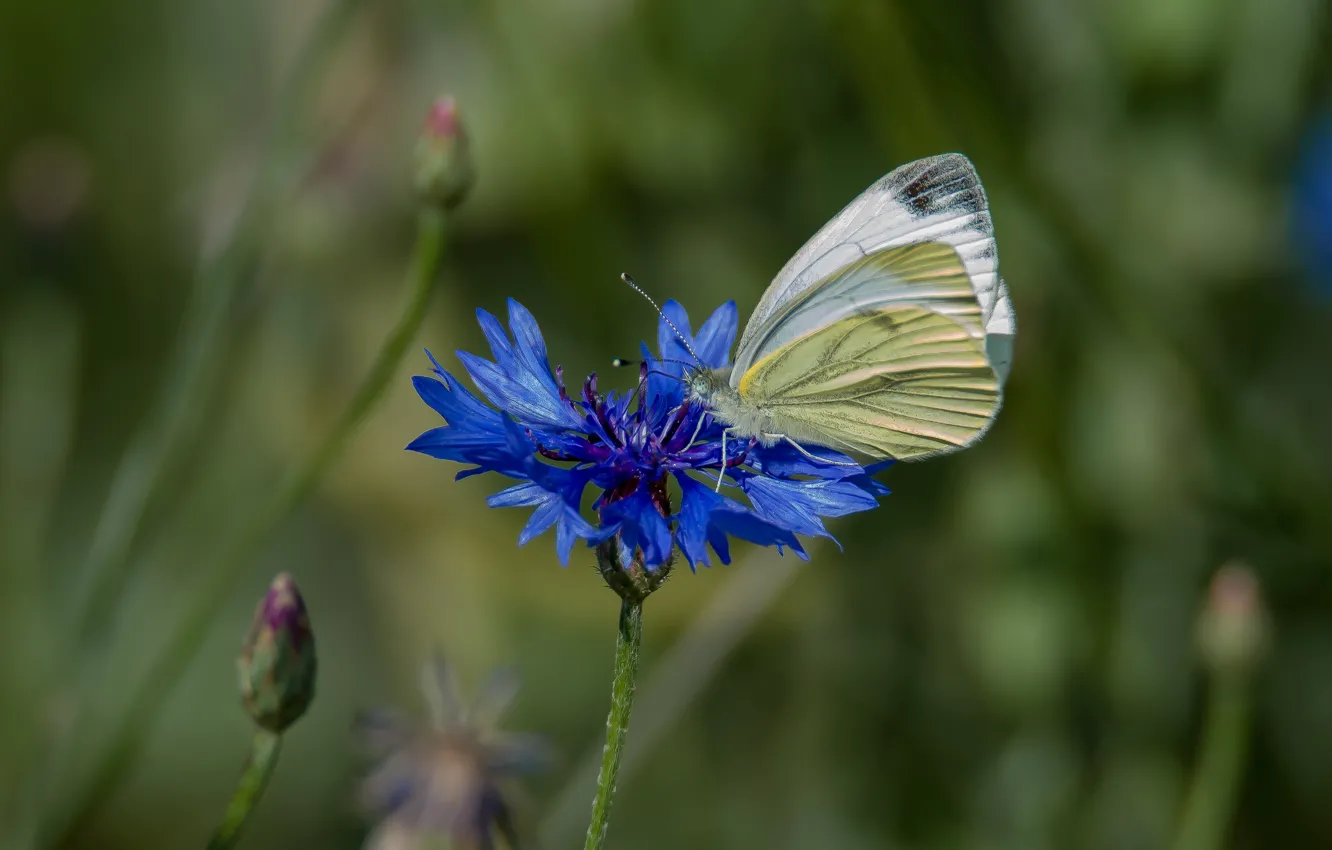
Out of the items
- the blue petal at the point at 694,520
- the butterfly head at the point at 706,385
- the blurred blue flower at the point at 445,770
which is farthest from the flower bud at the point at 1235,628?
the blurred blue flower at the point at 445,770

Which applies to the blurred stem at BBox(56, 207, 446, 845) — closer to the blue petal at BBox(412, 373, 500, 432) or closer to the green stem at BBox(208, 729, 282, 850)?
the blue petal at BBox(412, 373, 500, 432)

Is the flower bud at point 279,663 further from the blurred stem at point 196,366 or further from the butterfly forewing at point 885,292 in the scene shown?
the butterfly forewing at point 885,292

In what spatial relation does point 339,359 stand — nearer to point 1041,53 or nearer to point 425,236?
point 425,236

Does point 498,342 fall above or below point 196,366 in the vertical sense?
below

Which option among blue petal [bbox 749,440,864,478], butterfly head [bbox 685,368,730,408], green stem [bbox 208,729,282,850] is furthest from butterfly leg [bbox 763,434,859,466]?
green stem [bbox 208,729,282,850]

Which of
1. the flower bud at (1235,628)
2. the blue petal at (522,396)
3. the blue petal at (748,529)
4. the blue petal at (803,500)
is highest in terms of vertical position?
the blue petal at (522,396)

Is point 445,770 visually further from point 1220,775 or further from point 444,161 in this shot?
point 1220,775

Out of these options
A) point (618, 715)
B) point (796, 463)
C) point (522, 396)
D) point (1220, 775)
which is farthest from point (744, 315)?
point (618, 715)
